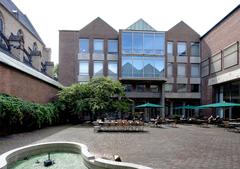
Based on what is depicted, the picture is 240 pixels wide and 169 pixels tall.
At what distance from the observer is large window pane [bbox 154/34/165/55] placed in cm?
3559

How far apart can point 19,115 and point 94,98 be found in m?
11.0

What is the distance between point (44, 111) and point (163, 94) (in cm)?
2085

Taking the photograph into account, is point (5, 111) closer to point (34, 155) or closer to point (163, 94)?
point (34, 155)

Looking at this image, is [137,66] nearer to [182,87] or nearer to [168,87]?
[168,87]

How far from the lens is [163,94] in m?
36.5

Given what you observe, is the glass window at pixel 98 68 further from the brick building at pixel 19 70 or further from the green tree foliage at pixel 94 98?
the green tree foliage at pixel 94 98

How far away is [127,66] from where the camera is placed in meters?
35.4

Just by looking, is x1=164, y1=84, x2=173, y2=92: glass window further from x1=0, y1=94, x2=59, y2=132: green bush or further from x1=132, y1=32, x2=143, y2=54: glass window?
x1=0, y1=94, x2=59, y2=132: green bush

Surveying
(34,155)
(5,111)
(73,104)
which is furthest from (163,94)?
(34,155)

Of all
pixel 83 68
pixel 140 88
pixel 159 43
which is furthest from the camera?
pixel 140 88

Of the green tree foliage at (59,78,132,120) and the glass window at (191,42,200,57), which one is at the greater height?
the glass window at (191,42,200,57)

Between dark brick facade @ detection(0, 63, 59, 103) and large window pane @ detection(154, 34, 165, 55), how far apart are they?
53.9 feet

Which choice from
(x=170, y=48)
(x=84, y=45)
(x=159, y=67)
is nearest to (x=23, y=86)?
(x=84, y=45)

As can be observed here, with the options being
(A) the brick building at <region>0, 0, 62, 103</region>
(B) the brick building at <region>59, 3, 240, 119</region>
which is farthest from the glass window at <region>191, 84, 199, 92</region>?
(A) the brick building at <region>0, 0, 62, 103</region>
